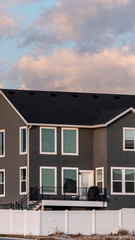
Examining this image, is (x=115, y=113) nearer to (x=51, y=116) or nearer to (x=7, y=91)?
(x=51, y=116)

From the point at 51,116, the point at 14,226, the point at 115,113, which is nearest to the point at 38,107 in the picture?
the point at 51,116

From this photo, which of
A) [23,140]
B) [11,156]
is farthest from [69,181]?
[11,156]

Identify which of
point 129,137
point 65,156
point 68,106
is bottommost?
point 65,156

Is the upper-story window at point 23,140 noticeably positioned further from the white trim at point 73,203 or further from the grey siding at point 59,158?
the white trim at point 73,203

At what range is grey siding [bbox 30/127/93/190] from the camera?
6206cm

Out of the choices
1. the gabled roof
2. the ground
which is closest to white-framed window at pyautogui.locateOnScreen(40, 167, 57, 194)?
the gabled roof

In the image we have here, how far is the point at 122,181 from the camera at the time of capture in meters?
61.9

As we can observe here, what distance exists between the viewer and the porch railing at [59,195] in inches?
2404

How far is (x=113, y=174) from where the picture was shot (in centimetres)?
6175

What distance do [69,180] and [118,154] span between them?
414 centimetres

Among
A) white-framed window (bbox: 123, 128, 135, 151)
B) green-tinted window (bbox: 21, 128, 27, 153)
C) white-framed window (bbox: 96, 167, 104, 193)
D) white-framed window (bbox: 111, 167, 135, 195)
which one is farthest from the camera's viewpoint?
green-tinted window (bbox: 21, 128, 27, 153)

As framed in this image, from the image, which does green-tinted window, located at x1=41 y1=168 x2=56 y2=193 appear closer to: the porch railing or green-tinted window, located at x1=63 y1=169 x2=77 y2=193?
the porch railing

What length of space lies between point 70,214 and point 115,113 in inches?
494

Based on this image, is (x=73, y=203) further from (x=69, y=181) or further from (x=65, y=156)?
(x=65, y=156)
